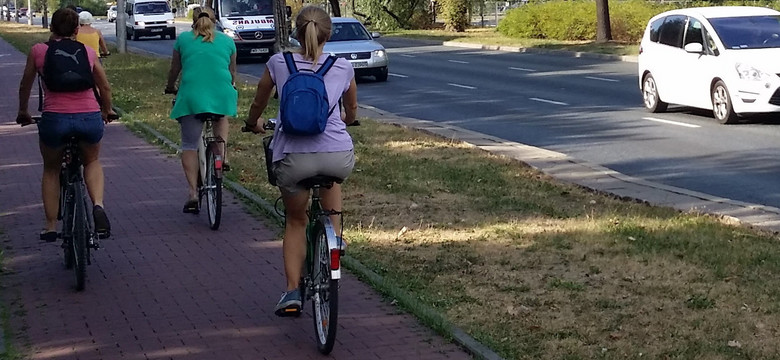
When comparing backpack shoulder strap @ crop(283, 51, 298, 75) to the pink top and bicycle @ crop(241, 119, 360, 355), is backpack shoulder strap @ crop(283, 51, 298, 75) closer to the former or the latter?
bicycle @ crop(241, 119, 360, 355)

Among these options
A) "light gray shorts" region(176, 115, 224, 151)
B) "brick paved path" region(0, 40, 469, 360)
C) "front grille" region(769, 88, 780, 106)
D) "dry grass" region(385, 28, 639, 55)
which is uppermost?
"light gray shorts" region(176, 115, 224, 151)

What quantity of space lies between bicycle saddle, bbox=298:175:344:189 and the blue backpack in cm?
28

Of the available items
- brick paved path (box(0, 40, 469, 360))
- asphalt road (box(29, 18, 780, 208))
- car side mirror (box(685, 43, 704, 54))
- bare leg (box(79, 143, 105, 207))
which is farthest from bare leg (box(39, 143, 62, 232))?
car side mirror (box(685, 43, 704, 54))

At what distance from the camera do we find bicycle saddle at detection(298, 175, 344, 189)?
5859 mm

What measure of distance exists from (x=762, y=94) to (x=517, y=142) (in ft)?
11.8

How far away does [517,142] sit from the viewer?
50.2 feet

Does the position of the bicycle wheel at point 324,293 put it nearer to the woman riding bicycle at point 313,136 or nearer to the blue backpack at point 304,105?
the woman riding bicycle at point 313,136

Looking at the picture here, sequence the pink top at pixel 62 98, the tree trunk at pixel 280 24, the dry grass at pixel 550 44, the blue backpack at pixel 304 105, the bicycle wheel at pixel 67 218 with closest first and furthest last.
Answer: the blue backpack at pixel 304 105, the pink top at pixel 62 98, the bicycle wheel at pixel 67 218, the tree trunk at pixel 280 24, the dry grass at pixel 550 44

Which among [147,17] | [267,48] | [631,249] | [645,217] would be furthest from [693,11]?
[147,17]

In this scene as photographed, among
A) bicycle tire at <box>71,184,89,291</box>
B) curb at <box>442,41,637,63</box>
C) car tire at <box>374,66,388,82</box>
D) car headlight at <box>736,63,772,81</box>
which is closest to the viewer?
bicycle tire at <box>71,184,89,291</box>

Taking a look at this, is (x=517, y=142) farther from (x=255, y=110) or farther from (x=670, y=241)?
(x=255, y=110)

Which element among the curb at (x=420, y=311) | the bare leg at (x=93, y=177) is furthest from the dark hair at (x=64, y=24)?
the curb at (x=420, y=311)

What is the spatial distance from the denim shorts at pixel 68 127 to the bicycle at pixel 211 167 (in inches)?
67.0

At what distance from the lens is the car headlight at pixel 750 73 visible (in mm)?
16469
